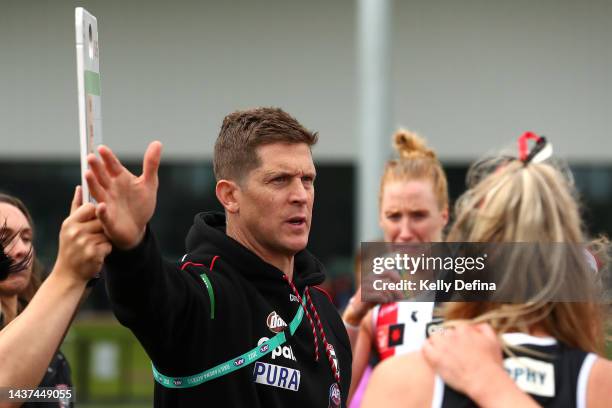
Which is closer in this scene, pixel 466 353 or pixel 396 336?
pixel 466 353

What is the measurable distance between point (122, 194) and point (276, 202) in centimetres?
89

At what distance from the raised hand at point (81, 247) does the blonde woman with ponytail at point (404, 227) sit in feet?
7.32

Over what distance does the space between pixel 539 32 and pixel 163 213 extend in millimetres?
5482

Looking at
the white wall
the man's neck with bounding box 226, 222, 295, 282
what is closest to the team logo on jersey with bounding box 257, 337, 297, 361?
the man's neck with bounding box 226, 222, 295, 282

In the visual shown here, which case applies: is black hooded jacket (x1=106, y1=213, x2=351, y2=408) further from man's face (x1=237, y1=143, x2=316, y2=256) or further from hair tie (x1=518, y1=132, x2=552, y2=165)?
hair tie (x1=518, y1=132, x2=552, y2=165)

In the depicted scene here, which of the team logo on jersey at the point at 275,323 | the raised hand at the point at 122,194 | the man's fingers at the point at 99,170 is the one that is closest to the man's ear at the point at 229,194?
the team logo on jersey at the point at 275,323

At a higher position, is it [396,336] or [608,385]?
[608,385]

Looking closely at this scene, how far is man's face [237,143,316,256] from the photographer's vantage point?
3.11 metres

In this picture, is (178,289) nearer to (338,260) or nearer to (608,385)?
(608,385)

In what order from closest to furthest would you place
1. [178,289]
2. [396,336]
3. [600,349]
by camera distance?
[600,349]
[178,289]
[396,336]

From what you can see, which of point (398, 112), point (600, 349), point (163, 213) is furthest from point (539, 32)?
point (600, 349)

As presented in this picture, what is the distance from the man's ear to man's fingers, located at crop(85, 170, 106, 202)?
0.94 m

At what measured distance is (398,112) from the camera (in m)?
13.4

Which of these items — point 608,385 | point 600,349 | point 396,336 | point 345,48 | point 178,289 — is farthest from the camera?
point 345,48
